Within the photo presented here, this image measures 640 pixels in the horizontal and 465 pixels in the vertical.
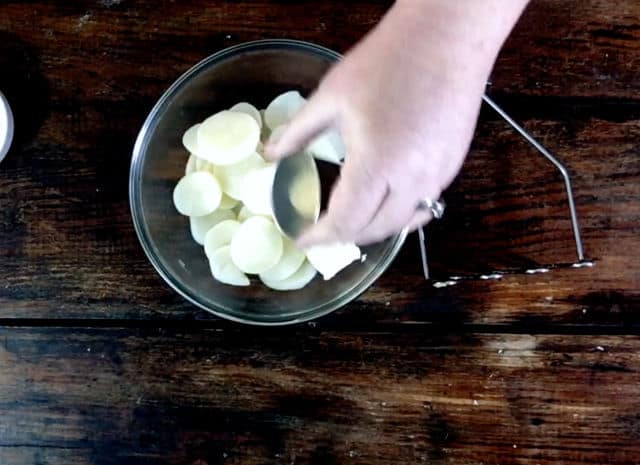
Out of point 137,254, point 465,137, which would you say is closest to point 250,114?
point 137,254

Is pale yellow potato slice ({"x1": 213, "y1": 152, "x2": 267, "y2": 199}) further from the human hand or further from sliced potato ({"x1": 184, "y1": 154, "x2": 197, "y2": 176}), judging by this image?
the human hand

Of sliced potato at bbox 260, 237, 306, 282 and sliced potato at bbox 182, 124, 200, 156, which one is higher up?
sliced potato at bbox 182, 124, 200, 156

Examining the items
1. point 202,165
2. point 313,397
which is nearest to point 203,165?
point 202,165

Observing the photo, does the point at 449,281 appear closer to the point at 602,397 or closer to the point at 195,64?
the point at 602,397

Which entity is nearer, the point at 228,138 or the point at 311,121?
the point at 311,121

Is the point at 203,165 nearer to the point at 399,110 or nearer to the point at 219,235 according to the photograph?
the point at 219,235

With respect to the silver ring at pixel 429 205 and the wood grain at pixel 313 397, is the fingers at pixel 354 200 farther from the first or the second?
the wood grain at pixel 313 397

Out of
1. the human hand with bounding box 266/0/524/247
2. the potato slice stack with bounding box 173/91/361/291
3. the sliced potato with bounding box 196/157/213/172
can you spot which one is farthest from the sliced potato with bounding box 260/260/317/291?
the human hand with bounding box 266/0/524/247
